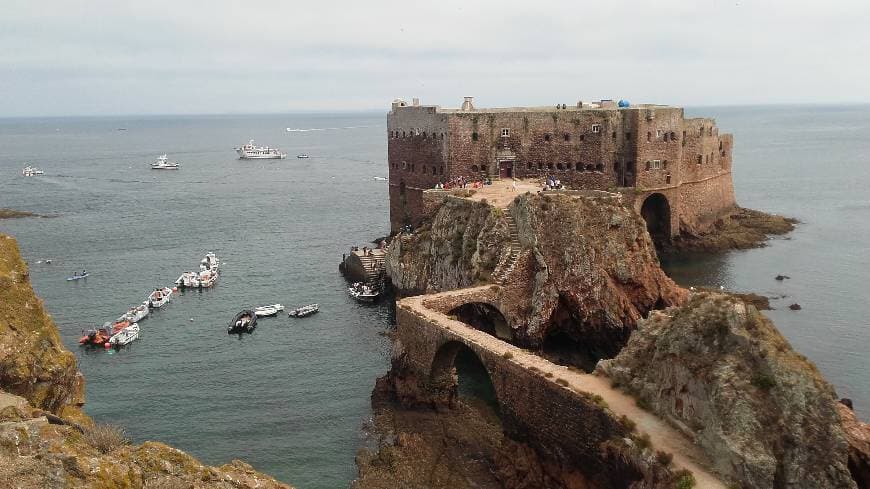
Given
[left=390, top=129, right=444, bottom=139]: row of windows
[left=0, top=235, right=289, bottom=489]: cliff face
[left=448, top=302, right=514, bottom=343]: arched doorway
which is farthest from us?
[left=390, top=129, right=444, bottom=139]: row of windows

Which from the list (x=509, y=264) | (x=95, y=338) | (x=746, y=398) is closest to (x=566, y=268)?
(x=509, y=264)

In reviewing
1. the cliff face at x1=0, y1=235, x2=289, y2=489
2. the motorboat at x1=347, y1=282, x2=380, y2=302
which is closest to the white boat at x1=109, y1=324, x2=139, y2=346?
the motorboat at x1=347, y1=282, x2=380, y2=302

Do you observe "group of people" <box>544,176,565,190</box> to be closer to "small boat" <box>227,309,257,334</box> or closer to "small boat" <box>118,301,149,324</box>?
"small boat" <box>227,309,257,334</box>

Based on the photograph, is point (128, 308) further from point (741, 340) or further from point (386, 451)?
point (741, 340)

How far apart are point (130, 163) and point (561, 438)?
17962 cm

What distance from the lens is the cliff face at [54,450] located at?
8531 millimetres

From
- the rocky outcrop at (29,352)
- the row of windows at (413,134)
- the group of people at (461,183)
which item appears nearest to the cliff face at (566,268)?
the group of people at (461,183)

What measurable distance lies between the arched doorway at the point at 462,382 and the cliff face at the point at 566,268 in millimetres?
3790

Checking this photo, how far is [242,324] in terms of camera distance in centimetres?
4878

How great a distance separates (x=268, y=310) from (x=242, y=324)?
12.3ft

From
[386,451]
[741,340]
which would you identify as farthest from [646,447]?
[386,451]

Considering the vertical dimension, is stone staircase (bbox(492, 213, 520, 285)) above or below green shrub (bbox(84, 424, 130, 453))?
below

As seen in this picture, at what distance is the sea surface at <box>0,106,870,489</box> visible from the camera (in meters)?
34.7

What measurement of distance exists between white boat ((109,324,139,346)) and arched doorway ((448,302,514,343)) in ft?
69.5
